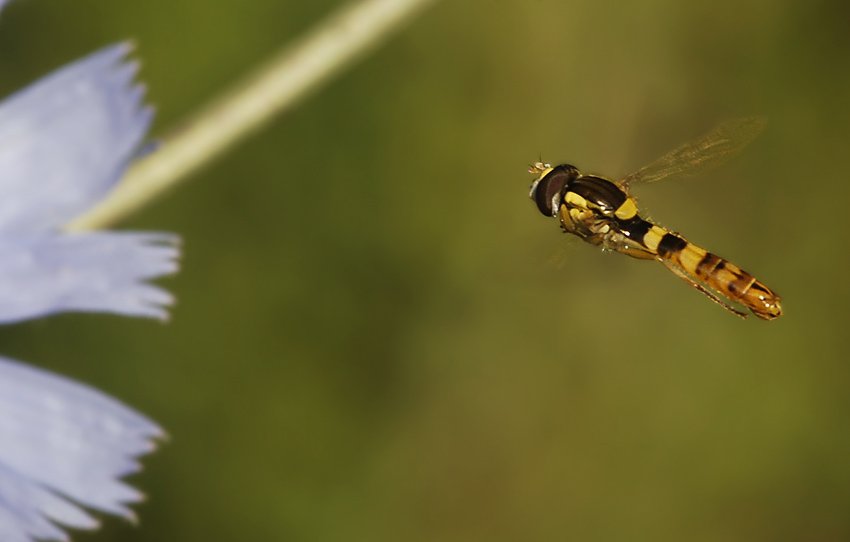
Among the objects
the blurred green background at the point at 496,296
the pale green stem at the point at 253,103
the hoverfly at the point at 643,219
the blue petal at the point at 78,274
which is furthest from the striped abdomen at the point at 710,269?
the blurred green background at the point at 496,296

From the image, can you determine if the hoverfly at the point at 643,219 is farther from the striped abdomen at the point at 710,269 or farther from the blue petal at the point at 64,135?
the blue petal at the point at 64,135

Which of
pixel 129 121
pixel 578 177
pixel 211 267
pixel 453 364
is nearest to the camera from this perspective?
pixel 129 121

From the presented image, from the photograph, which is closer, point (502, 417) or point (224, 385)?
point (224, 385)

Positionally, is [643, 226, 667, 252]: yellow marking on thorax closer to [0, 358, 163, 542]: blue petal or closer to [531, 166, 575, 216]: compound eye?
[531, 166, 575, 216]: compound eye

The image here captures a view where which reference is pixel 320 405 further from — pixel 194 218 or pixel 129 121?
pixel 129 121

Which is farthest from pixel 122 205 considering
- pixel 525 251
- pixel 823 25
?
pixel 823 25

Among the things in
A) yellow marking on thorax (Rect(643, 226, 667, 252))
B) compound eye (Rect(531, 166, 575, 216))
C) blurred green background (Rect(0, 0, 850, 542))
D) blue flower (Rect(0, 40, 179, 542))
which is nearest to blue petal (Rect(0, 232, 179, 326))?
blue flower (Rect(0, 40, 179, 542))
